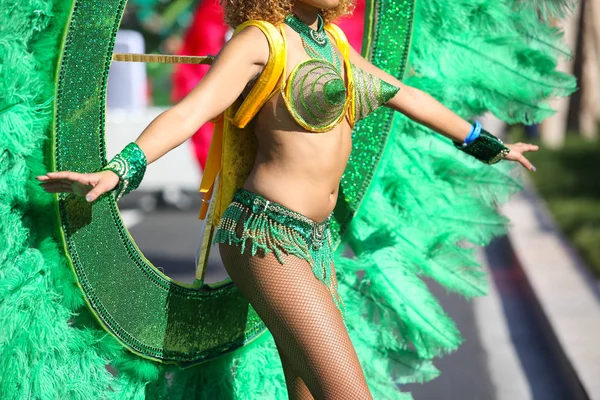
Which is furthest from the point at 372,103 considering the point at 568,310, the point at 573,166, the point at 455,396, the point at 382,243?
the point at 573,166

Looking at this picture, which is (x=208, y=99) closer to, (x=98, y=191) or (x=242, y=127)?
(x=242, y=127)

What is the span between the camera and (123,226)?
279 cm

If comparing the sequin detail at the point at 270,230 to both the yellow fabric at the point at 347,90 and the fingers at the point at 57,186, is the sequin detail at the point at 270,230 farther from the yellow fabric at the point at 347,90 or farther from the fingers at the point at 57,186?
the fingers at the point at 57,186

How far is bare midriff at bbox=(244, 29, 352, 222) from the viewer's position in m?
2.59

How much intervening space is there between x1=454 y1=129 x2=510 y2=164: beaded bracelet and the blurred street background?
0.66 m

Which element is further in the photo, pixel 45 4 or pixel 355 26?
pixel 355 26

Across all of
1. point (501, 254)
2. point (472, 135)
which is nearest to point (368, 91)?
point (472, 135)

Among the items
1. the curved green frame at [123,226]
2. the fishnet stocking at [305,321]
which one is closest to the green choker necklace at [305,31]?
the curved green frame at [123,226]

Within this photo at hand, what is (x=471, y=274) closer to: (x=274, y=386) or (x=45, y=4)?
(x=274, y=386)

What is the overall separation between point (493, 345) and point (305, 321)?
11.2 feet

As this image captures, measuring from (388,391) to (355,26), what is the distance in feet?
15.9

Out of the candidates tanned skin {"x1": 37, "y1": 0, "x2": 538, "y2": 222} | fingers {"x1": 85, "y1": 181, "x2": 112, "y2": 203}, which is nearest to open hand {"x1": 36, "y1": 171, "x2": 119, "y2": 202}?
fingers {"x1": 85, "y1": 181, "x2": 112, "y2": 203}

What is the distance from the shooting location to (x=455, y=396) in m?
4.66

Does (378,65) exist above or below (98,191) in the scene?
above
